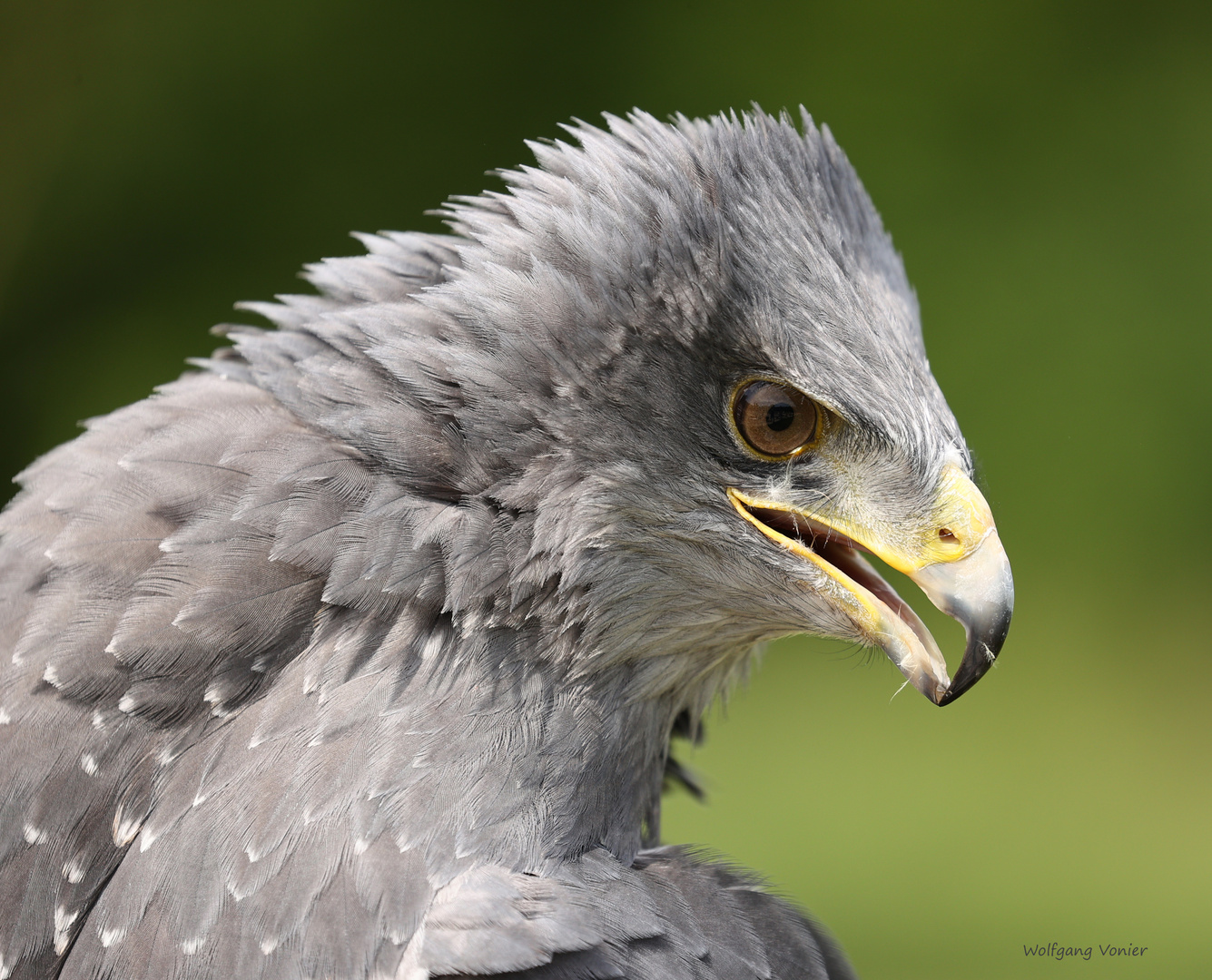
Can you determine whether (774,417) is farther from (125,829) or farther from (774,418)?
(125,829)

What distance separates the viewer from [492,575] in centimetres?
194

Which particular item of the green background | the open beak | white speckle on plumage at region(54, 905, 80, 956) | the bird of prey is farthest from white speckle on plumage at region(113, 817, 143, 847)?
the green background

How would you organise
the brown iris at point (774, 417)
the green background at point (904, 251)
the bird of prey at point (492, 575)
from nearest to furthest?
the bird of prey at point (492, 575) → the brown iris at point (774, 417) → the green background at point (904, 251)

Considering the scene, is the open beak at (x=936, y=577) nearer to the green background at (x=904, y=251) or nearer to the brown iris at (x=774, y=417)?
the brown iris at (x=774, y=417)

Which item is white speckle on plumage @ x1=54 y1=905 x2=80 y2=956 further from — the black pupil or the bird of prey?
the black pupil

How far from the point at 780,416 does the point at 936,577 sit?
0.35 metres

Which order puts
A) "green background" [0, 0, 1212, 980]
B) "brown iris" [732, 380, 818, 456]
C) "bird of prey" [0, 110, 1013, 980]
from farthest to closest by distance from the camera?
1. "green background" [0, 0, 1212, 980]
2. "brown iris" [732, 380, 818, 456]
3. "bird of prey" [0, 110, 1013, 980]

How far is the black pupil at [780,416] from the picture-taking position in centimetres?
195

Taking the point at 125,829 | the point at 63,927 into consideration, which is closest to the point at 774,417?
the point at 125,829

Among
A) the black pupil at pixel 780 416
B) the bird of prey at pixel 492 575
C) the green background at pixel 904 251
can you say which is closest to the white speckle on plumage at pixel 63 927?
the bird of prey at pixel 492 575

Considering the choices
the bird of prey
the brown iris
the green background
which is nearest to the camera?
the bird of prey

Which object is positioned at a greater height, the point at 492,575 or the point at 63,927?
the point at 492,575

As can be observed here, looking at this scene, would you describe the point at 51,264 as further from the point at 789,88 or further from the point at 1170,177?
the point at 1170,177

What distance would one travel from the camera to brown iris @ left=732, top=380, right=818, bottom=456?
76.5 inches
